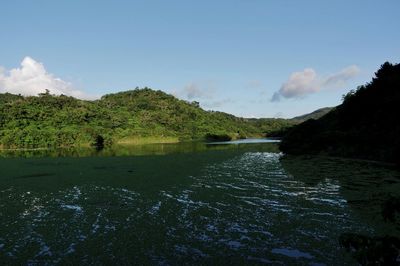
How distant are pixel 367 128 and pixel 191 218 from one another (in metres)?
56.9

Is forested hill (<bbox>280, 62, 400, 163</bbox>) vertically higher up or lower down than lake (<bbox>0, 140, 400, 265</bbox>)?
higher up

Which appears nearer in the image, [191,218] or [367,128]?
[191,218]

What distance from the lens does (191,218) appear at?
25219mm

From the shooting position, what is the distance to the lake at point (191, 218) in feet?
58.2

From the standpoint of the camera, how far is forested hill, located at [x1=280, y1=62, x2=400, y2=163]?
63.0 m

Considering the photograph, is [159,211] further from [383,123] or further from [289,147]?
[289,147]

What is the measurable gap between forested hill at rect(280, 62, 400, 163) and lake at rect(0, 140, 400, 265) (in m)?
18.5

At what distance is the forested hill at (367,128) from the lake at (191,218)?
728 inches

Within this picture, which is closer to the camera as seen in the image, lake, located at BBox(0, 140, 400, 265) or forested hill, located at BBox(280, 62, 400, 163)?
lake, located at BBox(0, 140, 400, 265)

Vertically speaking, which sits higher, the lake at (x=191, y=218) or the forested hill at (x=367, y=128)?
the forested hill at (x=367, y=128)

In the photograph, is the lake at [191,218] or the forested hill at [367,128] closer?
the lake at [191,218]

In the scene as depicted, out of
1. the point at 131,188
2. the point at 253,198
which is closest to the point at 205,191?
the point at 253,198

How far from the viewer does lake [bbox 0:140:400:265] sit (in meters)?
17.7

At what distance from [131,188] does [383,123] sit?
5023cm
